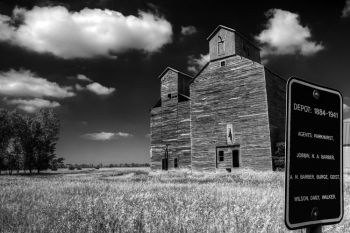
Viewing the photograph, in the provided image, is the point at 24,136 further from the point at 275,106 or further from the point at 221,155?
the point at 275,106

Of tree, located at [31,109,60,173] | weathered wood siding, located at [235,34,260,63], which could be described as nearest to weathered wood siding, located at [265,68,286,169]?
weathered wood siding, located at [235,34,260,63]

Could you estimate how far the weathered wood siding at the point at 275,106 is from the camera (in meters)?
27.2

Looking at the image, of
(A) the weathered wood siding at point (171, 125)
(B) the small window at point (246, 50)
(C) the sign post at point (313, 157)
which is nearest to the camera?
(C) the sign post at point (313, 157)

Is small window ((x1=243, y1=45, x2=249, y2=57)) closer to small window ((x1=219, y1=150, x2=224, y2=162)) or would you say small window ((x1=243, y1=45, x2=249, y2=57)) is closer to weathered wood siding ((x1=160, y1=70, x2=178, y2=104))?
weathered wood siding ((x1=160, y1=70, x2=178, y2=104))

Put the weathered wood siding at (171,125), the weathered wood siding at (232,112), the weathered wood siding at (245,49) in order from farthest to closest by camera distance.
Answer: the weathered wood siding at (171,125) → the weathered wood siding at (245,49) → the weathered wood siding at (232,112)

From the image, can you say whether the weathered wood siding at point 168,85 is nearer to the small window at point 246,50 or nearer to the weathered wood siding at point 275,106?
the small window at point 246,50

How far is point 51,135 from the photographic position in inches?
2500

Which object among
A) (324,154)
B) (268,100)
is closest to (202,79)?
(268,100)

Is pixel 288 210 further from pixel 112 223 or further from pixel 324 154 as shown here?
pixel 112 223

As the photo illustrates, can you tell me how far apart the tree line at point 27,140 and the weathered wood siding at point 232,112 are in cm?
4094

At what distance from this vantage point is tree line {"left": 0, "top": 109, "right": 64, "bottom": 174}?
60.6 metres

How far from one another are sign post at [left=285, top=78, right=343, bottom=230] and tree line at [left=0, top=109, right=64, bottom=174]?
211 feet

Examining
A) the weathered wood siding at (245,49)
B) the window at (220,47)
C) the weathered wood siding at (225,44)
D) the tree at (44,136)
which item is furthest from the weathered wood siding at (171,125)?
the tree at (44,136)

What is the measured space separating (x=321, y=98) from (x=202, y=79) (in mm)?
29018
